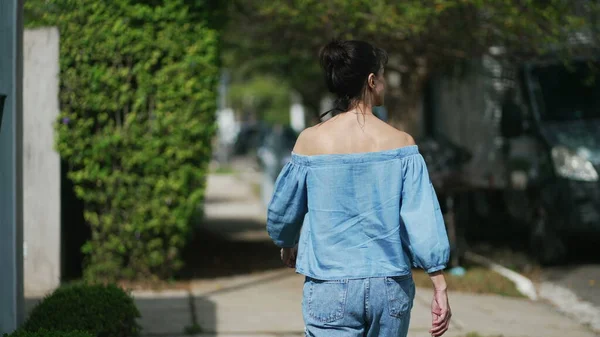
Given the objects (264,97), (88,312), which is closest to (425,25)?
(88,312)

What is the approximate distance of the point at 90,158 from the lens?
27.3ft

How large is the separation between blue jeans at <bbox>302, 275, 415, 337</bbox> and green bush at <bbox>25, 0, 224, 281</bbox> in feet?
16.6

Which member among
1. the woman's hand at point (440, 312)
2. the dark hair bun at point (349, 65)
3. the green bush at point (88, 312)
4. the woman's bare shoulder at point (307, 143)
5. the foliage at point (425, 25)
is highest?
the foliage at point (425, 25)

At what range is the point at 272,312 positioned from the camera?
304 inches

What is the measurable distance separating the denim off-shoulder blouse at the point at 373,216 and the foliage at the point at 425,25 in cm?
537

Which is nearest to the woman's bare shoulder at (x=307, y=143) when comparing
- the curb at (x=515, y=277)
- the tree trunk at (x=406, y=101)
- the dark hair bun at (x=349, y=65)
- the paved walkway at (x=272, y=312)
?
the dark hair bun at (x=349, y=65)

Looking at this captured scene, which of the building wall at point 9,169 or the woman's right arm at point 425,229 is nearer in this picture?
the woman's right arm at point 425,229

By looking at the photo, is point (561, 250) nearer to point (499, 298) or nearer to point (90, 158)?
Result: point (499, 298)

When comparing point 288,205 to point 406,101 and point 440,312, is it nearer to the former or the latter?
point 440,312

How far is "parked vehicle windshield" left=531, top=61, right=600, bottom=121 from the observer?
1039 cm

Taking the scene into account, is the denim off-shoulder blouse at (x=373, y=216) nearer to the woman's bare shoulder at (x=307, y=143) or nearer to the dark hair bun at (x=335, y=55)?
the woman's bare shoulder at (x=307, y=143)

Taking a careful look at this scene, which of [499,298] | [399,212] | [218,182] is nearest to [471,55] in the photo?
[499,298]

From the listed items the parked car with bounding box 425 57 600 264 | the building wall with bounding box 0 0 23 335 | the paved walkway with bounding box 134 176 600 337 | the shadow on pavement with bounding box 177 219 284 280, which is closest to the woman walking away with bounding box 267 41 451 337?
the building wall with bounding box 0 0 23 335

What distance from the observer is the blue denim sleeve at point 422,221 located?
3428 millimetres
